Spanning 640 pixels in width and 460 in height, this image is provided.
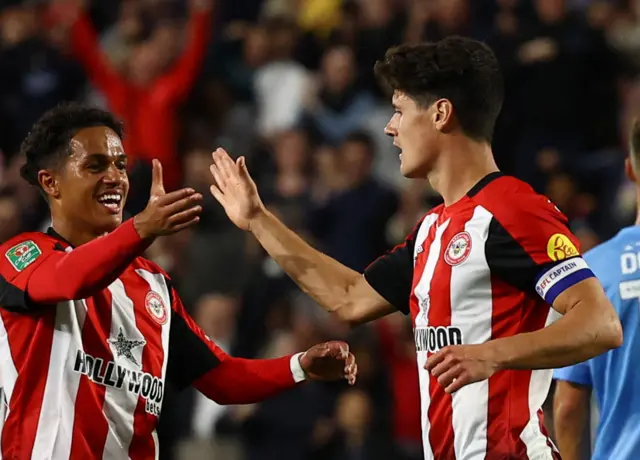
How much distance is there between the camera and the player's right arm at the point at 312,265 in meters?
4.61

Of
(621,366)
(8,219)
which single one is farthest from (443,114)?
(8,219)

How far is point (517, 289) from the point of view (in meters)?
4.00

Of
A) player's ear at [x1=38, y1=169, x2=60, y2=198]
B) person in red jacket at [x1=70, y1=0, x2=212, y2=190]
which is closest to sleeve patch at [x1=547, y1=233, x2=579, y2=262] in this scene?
player's ear at [x1=38, y1=169, x2=60, y2=198]

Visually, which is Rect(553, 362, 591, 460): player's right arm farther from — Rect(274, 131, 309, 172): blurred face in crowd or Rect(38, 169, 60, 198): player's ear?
Rect(274, 131, 309, 172): blurred face in crowd

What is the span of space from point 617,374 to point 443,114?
126cm

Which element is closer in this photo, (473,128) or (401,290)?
(473,128)

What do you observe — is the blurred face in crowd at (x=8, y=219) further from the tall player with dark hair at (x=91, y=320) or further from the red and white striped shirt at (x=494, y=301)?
the red and white striped shirt at (x=494, y=301)

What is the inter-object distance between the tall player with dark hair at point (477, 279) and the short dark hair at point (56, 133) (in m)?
1.14

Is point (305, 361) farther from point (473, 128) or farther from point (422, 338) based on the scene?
point (473, 128)

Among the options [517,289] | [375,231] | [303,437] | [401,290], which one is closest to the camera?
[517,289]

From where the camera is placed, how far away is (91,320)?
14.6 feet

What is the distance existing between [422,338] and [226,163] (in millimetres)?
1118

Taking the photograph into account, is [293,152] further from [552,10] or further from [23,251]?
[23,251]

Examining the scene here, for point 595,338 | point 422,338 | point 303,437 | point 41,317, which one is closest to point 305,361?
point 422,338
